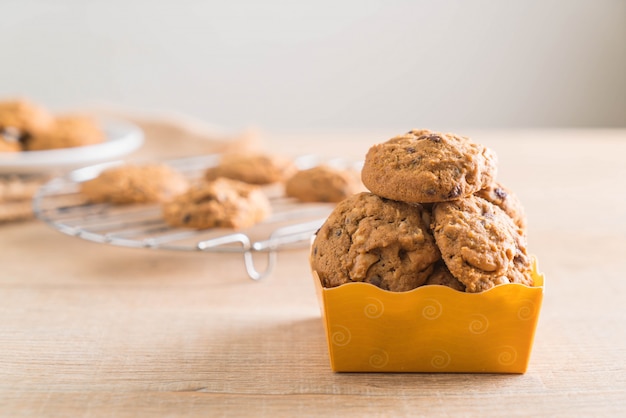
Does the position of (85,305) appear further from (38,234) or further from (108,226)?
(38,234)

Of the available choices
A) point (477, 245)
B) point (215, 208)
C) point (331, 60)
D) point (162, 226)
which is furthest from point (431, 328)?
point (331, 60)

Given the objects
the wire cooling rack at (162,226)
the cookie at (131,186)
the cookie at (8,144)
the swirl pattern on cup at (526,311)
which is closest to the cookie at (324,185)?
the wire cooling rack at (162,226)

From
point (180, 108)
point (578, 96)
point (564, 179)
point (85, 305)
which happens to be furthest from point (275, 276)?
point (578, 96)

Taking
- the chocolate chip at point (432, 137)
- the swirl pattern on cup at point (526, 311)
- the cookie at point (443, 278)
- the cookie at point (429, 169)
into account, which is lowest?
the swirl pattern on cup at point (526, 311)

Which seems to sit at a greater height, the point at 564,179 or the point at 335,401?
the point at 335,401

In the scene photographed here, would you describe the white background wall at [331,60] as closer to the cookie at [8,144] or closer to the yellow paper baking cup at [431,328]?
the cookie at [8,144]

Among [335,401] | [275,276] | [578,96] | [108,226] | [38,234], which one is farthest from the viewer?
[578,96]
